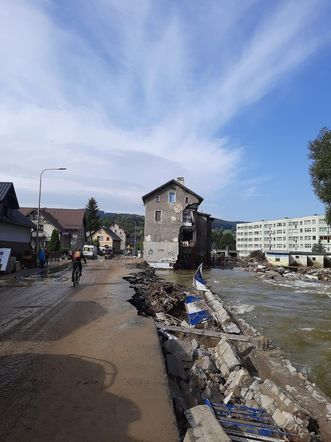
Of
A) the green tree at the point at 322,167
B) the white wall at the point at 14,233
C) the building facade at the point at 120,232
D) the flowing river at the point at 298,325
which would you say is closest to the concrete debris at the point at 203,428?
the flowing river at the point at 298,325

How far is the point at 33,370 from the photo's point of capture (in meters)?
6.21

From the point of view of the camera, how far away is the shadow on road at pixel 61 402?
4238 millimetres

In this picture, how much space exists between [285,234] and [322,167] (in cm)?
11083

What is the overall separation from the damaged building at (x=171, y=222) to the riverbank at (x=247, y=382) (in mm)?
46039

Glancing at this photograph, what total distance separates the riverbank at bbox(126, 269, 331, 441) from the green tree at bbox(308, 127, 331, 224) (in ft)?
93.2

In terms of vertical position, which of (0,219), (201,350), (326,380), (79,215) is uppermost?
(79,215)

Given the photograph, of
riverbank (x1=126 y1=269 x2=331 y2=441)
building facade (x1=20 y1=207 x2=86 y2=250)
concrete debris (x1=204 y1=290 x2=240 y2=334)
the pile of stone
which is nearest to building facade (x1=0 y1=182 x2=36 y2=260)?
the pile of stone

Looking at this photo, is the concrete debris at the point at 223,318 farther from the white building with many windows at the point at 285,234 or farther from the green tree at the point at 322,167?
the white building with many windows at the point at 285,234

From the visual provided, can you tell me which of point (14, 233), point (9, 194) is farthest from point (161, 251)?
point (9, 194)

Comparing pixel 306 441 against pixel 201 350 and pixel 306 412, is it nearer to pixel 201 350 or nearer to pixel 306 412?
pixel 306 412

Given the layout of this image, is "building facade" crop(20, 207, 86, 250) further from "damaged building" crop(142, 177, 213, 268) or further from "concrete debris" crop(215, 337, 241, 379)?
"concrete debris" crop(215, 337, 241, 379)

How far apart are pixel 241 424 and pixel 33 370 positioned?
3.14 m

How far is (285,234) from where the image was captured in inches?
5645

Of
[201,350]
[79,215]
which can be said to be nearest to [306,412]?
[201,350]
